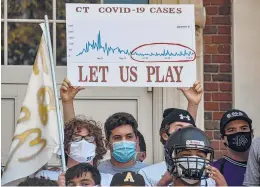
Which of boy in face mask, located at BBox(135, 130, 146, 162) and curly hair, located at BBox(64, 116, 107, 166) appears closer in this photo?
curly hair, located at BBox(64, 116, 107, 166)

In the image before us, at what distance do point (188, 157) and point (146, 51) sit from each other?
1.67m

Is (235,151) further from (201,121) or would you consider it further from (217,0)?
(217,0)

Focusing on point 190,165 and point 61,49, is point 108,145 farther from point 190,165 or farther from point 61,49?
point 61,49

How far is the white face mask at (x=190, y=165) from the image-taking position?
503 centimetres

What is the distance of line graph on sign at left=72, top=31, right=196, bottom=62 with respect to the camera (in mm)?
6500

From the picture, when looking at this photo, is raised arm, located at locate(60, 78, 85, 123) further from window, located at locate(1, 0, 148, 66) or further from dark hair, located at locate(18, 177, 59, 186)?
window, located at locate(1, 0, 148, 66)

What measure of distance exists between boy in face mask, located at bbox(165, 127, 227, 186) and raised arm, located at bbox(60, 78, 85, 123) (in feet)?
4.86

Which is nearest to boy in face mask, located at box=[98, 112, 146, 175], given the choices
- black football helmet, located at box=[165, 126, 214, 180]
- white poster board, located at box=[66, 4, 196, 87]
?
white poster board, located at box=[66, 4, 196, 87]

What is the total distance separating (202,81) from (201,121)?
1.25 feet

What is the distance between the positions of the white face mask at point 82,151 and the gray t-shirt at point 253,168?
1.13 meters

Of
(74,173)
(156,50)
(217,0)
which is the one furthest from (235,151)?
(217,0)

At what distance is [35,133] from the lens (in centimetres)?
645

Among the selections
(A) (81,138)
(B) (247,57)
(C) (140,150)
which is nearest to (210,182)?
(A) (81,138)

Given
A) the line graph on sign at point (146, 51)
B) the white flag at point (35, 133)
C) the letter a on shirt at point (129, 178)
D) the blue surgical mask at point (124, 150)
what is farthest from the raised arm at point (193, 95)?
the letter a on shirt at point (129, 178)
